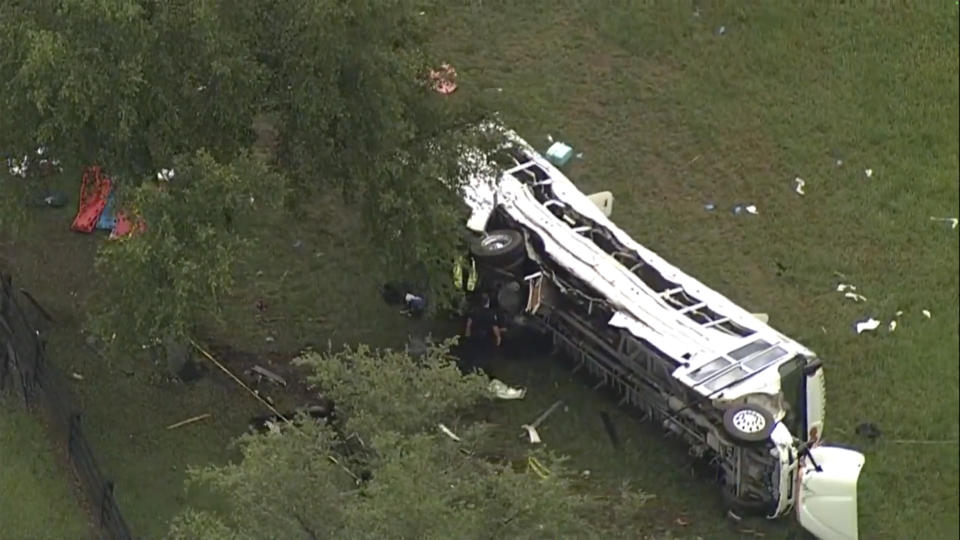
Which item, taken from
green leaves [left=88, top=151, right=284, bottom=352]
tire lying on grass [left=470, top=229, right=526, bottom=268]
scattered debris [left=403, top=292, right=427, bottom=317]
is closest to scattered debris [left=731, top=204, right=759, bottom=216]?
tire lying on grass [left=470, top=229, right=526, bottom=268]

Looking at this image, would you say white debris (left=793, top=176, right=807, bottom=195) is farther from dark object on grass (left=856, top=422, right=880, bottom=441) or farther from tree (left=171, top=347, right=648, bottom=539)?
tree (left=171, top=347, right=648, bottom=539)

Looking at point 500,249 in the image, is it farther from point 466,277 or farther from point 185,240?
point 185,240

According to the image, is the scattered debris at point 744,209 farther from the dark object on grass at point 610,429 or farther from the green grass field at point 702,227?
the dark object on grass at point 610,429

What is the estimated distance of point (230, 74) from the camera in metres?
10.3

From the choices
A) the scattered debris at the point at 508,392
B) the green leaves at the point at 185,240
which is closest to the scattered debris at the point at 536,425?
the scattered debris at the point at 508,392

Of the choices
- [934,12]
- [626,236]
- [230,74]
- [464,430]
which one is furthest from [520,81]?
[464,430]

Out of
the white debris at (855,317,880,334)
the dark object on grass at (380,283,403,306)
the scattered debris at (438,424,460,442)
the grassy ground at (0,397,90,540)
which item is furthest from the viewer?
the dark object on grass at (380,283,403,306)

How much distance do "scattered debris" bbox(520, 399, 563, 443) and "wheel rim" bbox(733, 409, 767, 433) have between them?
1877 mm

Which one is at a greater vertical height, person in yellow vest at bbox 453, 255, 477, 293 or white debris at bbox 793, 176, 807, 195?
white debris at bbox 793, 176, 807, 195

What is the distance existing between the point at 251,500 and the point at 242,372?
3.99 metres

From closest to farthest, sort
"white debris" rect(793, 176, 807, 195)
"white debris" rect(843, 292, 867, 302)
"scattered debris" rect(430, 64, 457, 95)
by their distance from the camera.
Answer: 1. "scattered debris" rect(430, 64, 457, 95)
2. "white debris" rect(843, 292, 867, 302)
3. "white debris" rect(793, 176, 807, 195)

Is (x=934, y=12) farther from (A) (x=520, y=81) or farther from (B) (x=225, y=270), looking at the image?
(B) (x=225, y=270)

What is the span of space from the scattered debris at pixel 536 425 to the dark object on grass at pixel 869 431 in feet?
8.39

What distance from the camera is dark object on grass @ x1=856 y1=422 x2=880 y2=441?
11508 millimetres
